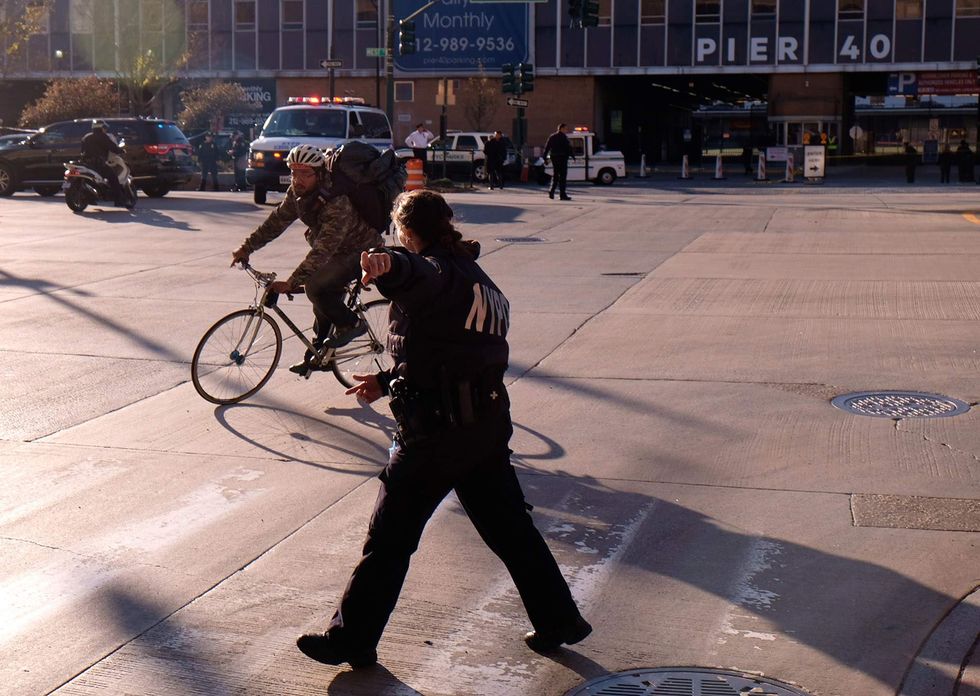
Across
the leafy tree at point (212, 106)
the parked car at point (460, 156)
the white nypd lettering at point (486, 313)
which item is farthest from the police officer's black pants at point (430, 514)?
the leafy tree at point (212, 106)

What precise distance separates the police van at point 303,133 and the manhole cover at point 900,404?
18.5 metres

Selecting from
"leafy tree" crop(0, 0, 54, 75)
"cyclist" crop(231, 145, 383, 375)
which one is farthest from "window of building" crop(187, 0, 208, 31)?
"cyclist" crop(231, 145, 383, 375)

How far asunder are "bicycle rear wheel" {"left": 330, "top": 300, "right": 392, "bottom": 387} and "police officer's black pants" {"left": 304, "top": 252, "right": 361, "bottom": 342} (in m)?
0.21

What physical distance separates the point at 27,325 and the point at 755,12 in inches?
1846

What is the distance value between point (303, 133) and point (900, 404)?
20022 mm

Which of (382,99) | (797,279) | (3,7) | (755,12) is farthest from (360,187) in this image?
(382,99)

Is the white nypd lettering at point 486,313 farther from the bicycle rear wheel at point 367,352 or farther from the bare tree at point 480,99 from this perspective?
the bare tree at point 480,99

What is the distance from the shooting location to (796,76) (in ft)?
178

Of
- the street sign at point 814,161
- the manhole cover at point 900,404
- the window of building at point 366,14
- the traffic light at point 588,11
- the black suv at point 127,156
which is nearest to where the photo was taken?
the manhole cover at point 900,404

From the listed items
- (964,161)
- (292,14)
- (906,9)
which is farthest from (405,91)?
(964,161)

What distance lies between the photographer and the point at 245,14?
2370 inches

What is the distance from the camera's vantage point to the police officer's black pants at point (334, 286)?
8406 mm

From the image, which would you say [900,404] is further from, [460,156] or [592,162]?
[460,156]

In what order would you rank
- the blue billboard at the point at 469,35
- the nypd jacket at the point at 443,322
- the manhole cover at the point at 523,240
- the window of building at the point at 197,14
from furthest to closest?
1. the window of building at the point at 197,14
2. the blue billboard at the point at 469,35
3. the manhole cover at the point at 523,240
4. the nypd jacket at the point at 443,322
